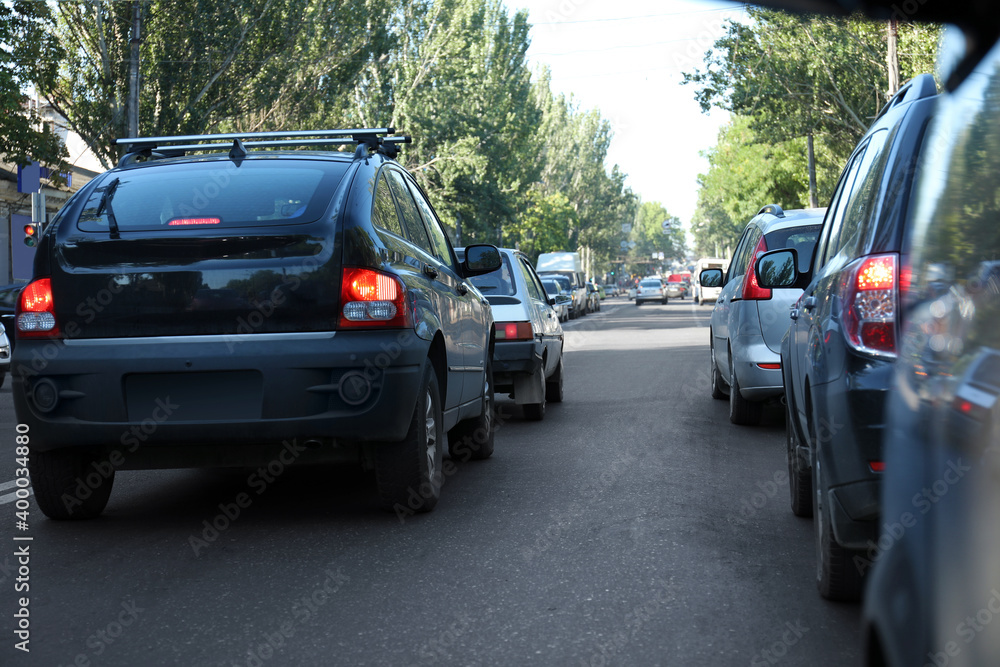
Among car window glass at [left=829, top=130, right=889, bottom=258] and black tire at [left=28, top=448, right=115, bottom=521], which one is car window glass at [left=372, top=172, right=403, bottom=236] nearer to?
black tire at [left=28, top=448, right=115, bottom=521]

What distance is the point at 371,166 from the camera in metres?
5.98

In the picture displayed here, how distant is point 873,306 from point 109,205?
3520 millimetres

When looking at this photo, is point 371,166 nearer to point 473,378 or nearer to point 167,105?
point 473,378

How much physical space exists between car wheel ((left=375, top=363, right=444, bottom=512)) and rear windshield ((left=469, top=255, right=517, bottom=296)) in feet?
14.4

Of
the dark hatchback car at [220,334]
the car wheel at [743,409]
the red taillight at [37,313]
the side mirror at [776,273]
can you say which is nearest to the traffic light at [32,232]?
the car wheel at [743,409]

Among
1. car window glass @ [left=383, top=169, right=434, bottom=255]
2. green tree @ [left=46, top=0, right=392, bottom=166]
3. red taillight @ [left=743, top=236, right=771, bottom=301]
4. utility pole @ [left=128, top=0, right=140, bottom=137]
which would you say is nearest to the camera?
car window glass @ [left=383, top=169, right=434, bottom=255]

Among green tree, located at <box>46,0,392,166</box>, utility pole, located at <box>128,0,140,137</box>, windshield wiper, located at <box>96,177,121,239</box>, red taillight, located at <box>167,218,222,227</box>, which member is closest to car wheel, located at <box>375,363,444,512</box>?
A: red taillight, located at <box>167,218,222,227</box>

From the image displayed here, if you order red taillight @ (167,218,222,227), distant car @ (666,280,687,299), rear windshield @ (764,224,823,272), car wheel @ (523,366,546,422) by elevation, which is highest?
red taillight @ (167,218,222,227)

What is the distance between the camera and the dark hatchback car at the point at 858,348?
346cm

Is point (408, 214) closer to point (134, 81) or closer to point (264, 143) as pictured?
point (264, 143)

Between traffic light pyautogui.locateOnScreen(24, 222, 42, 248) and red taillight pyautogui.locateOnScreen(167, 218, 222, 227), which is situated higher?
red taillight pyautogui.locateOnScreen(167, 218, 222, 227)

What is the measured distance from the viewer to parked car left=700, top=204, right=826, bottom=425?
865 centimetres

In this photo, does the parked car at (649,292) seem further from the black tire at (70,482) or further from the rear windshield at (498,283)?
the black tire at (70,482)

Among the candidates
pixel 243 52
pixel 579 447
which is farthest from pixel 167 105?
pixel 579 447
